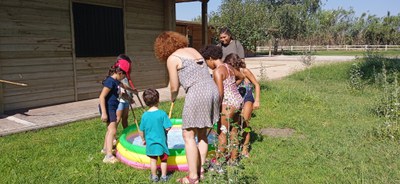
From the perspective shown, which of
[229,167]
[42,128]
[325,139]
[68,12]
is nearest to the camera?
[229,167]

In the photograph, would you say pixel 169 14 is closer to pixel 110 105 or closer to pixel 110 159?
pixel 110 105

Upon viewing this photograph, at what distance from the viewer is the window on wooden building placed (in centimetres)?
914

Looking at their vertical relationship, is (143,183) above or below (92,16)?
below

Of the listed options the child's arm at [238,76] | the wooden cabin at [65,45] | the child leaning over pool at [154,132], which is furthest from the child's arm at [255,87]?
the wooden cabin at [65,45]

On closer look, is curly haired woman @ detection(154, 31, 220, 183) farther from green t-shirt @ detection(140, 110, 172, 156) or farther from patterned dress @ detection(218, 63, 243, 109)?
patterned dress @ detection(218, 63, 243, 109)

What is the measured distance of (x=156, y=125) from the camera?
3.96 metres

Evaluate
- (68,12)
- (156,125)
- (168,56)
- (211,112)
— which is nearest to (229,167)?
(211,112)

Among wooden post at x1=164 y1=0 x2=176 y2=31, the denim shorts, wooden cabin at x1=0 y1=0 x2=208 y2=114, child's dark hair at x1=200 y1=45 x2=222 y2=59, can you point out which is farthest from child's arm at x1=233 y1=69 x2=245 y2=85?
wooden post at x1=164 y1=0 x2=176 y2=31

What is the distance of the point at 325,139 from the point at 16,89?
6.56 metres

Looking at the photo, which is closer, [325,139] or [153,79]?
[325,139]

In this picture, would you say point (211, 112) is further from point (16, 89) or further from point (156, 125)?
point (16, 89)

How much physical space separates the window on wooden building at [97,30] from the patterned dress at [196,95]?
631cm

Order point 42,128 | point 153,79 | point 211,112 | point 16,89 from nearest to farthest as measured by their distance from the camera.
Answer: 1. point 211,112
2. point 42,128
3. point 16,89
4. point 153,79

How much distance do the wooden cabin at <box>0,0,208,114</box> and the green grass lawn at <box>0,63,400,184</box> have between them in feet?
7.44
